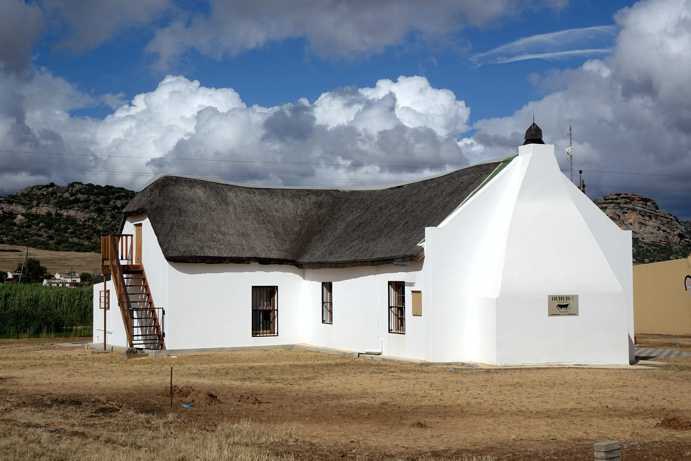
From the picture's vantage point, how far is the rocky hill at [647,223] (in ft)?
262

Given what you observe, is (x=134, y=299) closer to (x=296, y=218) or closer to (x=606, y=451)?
(x=296, y=218)

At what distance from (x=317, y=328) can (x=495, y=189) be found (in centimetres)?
805

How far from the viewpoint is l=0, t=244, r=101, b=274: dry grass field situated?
6356 cm

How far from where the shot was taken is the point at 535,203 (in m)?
23.4

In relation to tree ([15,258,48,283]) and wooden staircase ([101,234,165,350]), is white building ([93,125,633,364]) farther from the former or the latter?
tree ([15,258,48,283])

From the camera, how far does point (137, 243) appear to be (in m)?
29.7

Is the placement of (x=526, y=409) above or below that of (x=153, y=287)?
below

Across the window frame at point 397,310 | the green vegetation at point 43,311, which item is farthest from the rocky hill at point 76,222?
the window frame at point 397,310

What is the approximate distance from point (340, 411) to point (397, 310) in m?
10.4

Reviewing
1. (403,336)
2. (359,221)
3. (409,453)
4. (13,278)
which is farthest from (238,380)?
(13,278)

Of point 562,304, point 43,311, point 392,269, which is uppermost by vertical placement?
point 392,269

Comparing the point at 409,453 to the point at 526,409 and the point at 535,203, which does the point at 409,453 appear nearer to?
the point at 526,409

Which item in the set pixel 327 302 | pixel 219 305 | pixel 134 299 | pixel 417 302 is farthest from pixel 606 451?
pixel 134 299

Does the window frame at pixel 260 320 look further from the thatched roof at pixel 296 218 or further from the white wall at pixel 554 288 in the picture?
the white wall at pixel 554 288
